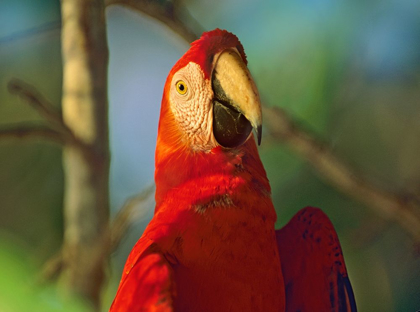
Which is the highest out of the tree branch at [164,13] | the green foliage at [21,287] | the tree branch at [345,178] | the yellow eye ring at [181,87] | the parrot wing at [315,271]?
the tree branch at [164,13]

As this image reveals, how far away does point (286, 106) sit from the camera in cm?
115

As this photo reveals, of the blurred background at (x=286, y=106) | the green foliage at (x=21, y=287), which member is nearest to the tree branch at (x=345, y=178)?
the blurred background at (x=286, y=106)

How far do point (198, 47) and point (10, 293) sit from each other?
756 millimetres

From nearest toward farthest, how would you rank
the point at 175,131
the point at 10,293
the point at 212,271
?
the point at 212,271 → the point at 175,131 → the point at 10,293

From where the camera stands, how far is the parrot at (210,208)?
612mm

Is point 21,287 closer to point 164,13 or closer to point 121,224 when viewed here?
point 121,224

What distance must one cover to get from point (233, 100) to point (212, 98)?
1.7 inches

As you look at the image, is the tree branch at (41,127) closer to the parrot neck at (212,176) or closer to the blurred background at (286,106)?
the blurred background at (286,106)

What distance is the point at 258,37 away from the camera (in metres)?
1.15

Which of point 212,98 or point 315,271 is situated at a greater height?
point 212,98

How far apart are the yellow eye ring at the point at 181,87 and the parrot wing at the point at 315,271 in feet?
1.06

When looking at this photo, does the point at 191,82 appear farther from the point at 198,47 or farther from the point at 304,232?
the point at 304,232

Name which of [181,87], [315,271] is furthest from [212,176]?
[315,271]

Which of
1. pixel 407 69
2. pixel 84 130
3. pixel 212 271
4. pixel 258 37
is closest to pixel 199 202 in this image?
pixel 212 271
